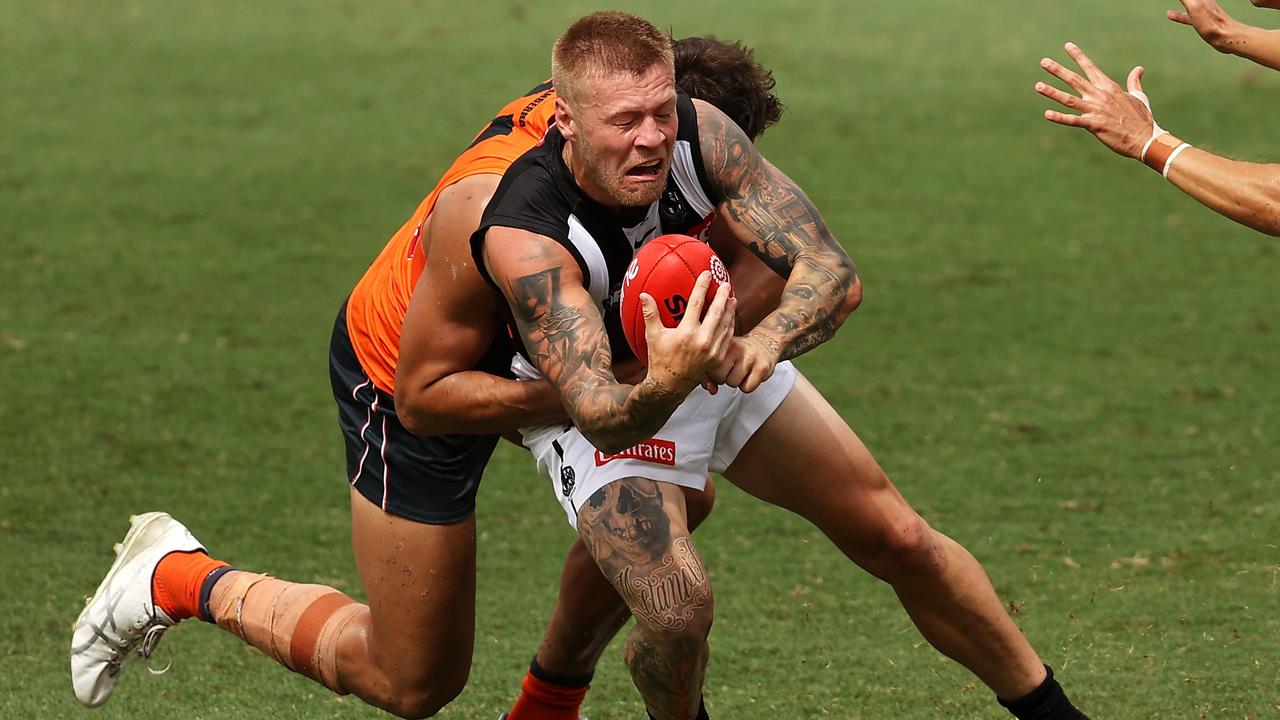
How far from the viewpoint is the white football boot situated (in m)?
5.18

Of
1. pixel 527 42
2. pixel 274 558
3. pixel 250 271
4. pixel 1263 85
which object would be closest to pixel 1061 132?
pixel 1263 85

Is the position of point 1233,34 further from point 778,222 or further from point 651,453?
point 651,453

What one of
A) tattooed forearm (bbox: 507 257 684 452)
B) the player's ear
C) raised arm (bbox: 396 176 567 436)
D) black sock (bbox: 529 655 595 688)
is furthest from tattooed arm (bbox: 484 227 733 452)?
black sock (bbox: 529 655 595 688)

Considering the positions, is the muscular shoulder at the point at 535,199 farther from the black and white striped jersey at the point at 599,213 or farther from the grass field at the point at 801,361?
the grass field at the point at 801,361

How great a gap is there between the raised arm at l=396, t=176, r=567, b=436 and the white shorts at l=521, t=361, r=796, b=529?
5.1 inches

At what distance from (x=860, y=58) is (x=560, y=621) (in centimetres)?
1059

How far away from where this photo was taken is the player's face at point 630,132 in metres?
4.28

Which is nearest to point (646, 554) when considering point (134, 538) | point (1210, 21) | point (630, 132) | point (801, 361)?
point (630, 132)

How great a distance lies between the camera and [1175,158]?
473cm

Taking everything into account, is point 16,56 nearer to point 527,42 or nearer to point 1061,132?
point 527,42

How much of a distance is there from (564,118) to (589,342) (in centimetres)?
71

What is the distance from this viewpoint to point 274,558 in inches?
258

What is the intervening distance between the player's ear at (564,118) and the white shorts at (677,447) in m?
0.83

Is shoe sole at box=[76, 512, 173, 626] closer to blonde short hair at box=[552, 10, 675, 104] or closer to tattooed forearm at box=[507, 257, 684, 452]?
tattooed forearm at box=[507, 257, 684, 452]
